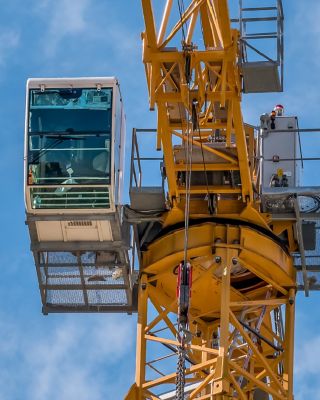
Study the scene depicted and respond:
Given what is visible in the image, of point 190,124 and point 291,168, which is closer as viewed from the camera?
point 190,124

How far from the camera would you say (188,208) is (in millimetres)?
42125

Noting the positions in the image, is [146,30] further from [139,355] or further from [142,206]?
[139,355]

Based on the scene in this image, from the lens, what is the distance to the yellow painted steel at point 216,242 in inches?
1594

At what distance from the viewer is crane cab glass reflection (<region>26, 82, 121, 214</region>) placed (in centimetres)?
4206

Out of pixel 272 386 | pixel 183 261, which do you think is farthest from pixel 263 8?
pixel 272 386

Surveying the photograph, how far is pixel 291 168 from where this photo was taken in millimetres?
45094

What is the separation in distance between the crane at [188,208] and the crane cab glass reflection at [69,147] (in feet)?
Answer: 0.11

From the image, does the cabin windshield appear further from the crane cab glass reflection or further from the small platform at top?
the small platform at top

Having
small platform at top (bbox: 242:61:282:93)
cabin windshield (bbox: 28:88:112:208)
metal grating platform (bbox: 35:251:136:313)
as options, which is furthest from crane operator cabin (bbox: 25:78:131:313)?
small platform at top (bbox: 242:61:282:93)

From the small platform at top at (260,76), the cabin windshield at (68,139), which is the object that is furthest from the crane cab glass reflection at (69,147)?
the small platform at top at (260,76)

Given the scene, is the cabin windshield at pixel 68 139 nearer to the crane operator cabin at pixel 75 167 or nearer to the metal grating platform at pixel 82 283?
the crane operator cabin at pixel 75 167

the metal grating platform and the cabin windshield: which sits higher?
the cabin windshield

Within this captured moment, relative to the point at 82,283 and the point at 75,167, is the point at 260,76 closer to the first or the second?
the point at 75,167

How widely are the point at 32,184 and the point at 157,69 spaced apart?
4.13 meters
